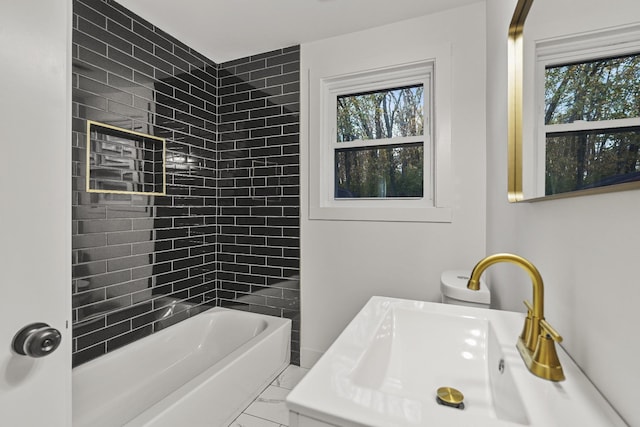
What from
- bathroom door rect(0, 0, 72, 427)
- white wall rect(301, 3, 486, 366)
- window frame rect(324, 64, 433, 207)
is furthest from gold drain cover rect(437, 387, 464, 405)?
window frame rect(324, 64, 433, 207)

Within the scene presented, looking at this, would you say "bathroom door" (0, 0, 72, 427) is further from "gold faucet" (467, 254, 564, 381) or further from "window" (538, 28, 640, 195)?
"window" (538, 28, 640, 195)

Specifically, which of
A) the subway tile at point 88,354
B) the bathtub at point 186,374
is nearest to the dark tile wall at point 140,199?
the subway tile at point 88,354

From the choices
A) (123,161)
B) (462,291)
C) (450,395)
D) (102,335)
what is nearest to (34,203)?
(450,395)

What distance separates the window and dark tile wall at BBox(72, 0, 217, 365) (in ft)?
7.32

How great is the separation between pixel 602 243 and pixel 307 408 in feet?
2.12

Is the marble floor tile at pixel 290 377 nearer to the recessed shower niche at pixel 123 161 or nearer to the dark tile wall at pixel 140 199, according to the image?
the dark tile wall at pixel 140 199

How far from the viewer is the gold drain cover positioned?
2.45ft

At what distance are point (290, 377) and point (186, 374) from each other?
0.77m

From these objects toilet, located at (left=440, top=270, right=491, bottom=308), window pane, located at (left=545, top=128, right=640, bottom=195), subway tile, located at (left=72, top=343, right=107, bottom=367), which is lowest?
subway tile, located at (left=72, top=343, right=107, bottom=367)

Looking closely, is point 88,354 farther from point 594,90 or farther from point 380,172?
point 594,90

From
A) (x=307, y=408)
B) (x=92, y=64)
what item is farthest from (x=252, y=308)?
(x=307, y=408)

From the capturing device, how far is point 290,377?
92.1 inches

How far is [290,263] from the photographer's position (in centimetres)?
255

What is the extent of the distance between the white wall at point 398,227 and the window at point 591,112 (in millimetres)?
1244
